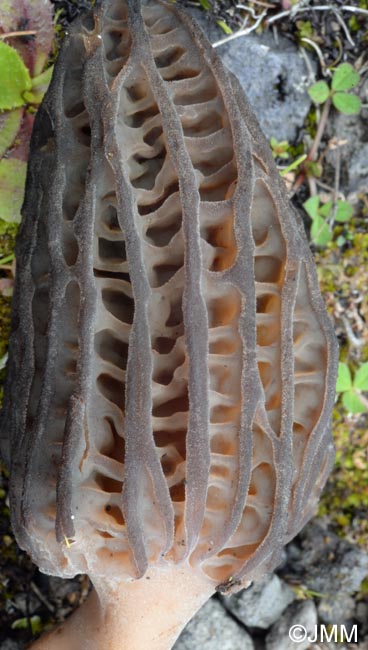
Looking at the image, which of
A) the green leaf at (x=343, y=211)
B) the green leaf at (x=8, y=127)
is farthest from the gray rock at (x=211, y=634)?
the green leaf at (x=8, y=127)

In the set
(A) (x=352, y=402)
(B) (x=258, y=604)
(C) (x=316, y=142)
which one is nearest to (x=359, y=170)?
(C) (x=316, y=142)

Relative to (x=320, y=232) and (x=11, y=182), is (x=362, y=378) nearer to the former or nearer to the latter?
(x=320, y=232)

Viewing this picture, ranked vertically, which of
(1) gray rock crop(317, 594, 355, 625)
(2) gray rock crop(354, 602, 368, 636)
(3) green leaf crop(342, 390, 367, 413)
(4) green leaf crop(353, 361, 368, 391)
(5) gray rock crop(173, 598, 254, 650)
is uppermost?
(4) green leaf crop(353, 361, 368, 391)

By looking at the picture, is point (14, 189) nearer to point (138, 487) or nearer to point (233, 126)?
point (233, 126)

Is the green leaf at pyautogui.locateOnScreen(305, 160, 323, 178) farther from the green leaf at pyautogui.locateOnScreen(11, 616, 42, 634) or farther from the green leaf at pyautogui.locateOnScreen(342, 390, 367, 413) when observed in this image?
the green leaf at pyautogui.locateOnScreen(11, 616, 42, 634)

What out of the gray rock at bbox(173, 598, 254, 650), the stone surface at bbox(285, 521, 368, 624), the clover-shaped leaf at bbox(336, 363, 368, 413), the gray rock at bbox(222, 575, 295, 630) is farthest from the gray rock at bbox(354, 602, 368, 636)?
the clover-shaped leaf at bbox(336, 363, 368, 413)

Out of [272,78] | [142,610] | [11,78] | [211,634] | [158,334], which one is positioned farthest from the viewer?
[272,78]
